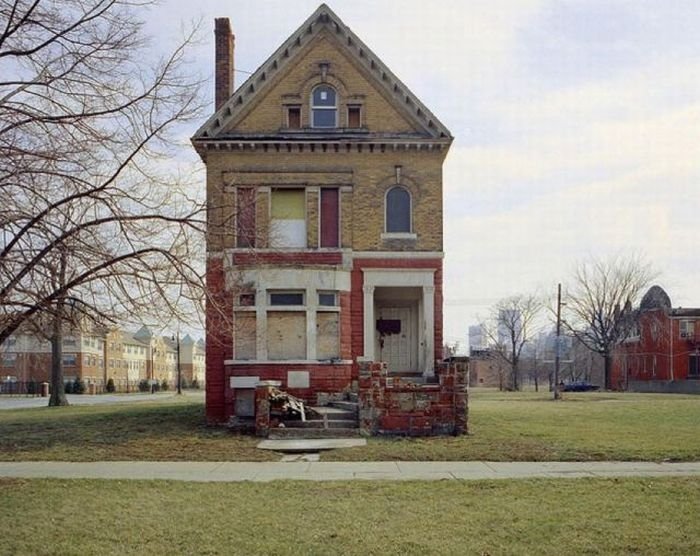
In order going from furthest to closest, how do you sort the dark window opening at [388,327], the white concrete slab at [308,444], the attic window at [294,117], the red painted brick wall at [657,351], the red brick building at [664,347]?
the red painted brick wall at [657,351] → the red brick building at [664,347] → the dark window opening at [388,327] → the attic window at [294,117] → the white concrete slab at [308,444]

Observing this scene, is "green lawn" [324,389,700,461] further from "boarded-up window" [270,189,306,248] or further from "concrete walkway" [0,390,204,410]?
"concrete walkway" [0,390,204,410]

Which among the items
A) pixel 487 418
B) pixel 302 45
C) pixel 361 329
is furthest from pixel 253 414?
pixel 302 45

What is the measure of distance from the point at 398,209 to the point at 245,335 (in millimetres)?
5781

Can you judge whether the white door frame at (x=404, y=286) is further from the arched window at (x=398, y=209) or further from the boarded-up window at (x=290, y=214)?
the boarded-up window at (x=290, y=214)

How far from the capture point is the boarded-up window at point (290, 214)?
23953mm

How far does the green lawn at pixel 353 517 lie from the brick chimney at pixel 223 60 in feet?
52.6

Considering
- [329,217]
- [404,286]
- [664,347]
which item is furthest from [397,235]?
[664,347]

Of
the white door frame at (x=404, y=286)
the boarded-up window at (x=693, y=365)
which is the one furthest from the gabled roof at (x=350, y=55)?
the boarded-up window at (x=693, y=365)

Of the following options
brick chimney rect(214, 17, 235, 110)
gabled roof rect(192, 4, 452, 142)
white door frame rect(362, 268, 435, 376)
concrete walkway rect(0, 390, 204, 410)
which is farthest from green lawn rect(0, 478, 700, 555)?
concrete walkway rect(0, 390, 204, 410)

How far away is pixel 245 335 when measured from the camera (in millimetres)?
23016

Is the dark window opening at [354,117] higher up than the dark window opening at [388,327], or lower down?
higher up

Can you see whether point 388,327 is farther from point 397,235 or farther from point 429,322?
point 397,235

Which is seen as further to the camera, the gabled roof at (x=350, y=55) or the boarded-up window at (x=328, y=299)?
the gabled roof at (x=350, y=55)

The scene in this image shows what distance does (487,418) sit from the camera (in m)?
25.0
